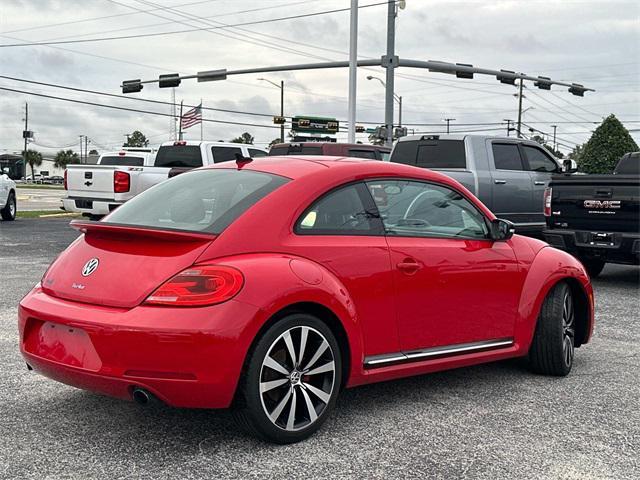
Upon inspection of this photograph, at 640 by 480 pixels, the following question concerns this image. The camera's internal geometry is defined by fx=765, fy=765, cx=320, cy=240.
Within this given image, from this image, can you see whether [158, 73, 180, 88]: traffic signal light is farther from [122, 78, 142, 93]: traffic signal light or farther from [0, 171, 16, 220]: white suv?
[0, 171, 16, 220]: white suv

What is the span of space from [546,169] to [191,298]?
1109 cm

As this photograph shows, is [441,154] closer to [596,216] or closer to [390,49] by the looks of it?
[596,216]

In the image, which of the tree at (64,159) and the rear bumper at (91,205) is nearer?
the rear bumper at (91,205)

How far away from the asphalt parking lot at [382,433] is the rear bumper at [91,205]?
31.3 ft

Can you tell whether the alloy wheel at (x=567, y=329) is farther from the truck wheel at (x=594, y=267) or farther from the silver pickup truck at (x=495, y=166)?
the silver pickup truck at (x=495, y=166)

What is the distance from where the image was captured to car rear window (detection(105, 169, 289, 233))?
4.23 meters

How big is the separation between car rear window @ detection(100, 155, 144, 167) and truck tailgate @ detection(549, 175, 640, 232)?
44.3ft

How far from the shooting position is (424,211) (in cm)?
502

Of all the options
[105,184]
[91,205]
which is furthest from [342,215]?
[91,205]

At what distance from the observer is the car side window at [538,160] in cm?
1343

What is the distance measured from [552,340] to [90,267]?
129 inches

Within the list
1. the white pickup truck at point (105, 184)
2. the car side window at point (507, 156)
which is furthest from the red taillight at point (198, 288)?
the white pickup truck at point (105, 184)

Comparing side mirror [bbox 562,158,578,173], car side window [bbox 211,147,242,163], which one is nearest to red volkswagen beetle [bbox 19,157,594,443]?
side mirror [bbox 562,158,578,173]

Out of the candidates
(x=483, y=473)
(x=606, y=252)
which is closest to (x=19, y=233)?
(x=606, y=252)
